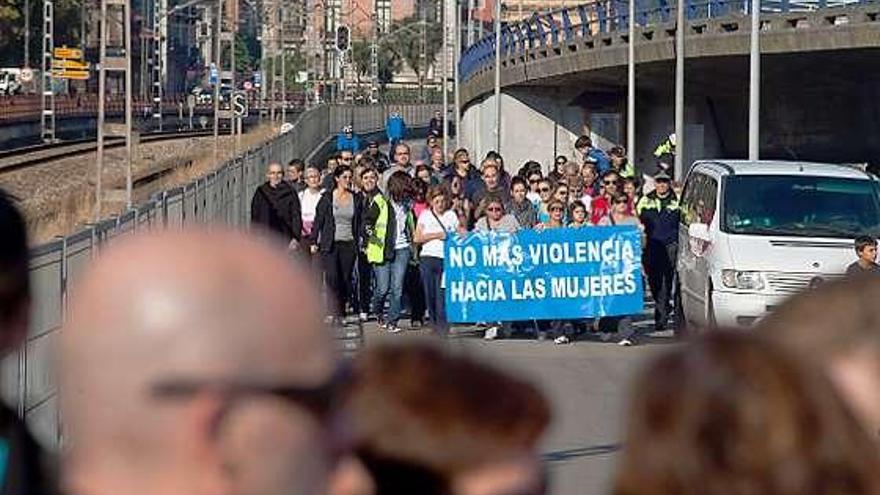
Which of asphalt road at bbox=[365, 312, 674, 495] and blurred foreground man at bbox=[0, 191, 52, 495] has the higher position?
blurred foreground man at bbox=[0, 191, 52, 495]

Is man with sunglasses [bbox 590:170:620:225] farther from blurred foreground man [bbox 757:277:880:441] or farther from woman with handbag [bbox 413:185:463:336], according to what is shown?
blurred foreground man [bbox 757:277:880:441]

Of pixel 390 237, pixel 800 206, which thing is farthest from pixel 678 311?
pixel 390 237

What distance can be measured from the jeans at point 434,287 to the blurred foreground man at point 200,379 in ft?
65.0

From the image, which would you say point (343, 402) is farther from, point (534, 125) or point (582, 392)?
point (534, 125)

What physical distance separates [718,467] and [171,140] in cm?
8320

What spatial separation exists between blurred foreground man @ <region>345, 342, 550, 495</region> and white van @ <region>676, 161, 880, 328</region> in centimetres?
1682

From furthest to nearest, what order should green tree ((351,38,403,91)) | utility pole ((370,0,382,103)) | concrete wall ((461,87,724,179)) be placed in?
1. green tree ((351,38,403,91))
2. utility pole ((370,0,382,103))
3. concrete wall ((461,87,724,179))

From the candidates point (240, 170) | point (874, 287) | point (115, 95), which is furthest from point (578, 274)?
point (115, 95)

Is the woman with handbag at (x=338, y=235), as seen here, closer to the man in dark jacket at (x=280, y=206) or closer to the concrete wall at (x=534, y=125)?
the man in dark jacket at (x=280, y=206)

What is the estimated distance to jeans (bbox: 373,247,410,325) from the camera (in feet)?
76.3

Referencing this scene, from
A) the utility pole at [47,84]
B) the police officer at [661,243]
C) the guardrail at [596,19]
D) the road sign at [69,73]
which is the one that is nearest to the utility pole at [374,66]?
the road sign at [69,73]

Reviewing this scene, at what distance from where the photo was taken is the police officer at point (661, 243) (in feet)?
76.3

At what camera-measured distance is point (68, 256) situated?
12.1m

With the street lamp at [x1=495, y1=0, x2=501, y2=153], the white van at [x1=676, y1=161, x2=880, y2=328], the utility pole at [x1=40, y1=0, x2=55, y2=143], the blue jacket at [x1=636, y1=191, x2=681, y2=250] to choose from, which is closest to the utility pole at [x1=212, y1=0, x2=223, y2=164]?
the street lamp at [x1=495, y1=0, x2=501, y2=153]
